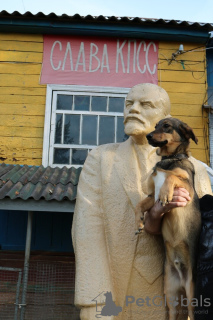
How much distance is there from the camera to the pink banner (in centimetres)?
654

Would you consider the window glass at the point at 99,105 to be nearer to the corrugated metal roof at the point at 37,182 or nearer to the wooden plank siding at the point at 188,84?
the wooden plank siding at the point at 188,84

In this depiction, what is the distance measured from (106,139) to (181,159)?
174 inches

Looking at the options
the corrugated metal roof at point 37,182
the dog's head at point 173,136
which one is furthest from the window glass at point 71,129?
the dog's head at point 173,136

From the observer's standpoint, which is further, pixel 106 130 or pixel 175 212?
pixel 106 130

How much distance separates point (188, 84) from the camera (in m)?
6.64

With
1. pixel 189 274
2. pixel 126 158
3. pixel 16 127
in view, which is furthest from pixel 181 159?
pixel 16 127

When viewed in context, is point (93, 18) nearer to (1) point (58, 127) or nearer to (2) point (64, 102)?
(2) point (64, 102)

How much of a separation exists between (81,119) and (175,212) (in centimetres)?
473

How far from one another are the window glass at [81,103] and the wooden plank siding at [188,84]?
151 cm

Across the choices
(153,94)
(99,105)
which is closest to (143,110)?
(153,94)

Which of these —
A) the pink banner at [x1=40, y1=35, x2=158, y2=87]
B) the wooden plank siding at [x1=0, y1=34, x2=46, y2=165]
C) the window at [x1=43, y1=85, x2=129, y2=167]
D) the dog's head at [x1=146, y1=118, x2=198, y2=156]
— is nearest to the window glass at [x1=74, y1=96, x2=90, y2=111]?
the window at [x1=43, y1=85, x2=129, y2=167]

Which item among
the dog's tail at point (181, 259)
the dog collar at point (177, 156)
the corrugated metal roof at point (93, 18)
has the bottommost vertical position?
the dog's tail at point (181, 259)

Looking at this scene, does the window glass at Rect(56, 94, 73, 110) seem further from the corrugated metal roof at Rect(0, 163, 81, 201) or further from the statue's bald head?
the statue's bald head

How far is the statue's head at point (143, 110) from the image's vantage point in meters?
2.43
